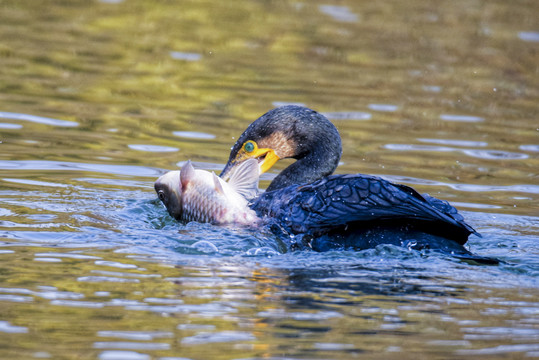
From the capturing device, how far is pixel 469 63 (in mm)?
12773

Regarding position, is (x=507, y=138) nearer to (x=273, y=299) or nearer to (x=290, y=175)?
(x=290, y=175)

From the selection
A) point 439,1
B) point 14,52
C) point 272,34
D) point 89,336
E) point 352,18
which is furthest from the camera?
point 439,1

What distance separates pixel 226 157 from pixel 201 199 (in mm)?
2463

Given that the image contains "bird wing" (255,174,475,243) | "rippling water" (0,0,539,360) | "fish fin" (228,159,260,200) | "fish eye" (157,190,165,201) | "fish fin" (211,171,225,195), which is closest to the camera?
"rippling water" (0,0,539,360)

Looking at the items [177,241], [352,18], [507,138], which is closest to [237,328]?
[177,241]

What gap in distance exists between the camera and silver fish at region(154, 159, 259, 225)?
5.98 meters

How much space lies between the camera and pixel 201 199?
19.7 feet

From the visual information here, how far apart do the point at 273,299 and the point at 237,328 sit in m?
0.42

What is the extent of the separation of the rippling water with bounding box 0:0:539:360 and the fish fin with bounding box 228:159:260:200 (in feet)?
1.69

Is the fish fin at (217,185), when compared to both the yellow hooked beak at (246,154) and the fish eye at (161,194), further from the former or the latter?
the yellow hooked beak at (246,154)

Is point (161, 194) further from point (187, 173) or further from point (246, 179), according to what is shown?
point (246, 179)

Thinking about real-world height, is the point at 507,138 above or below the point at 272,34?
below

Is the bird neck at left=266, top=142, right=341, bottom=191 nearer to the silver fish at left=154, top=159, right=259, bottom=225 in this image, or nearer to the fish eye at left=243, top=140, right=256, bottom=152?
the fish eye at left=243, top=140, right=256, bottom=152

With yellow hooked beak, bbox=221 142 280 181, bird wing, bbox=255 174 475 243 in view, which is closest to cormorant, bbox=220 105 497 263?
bird wing, bbox=255 174 475 243
